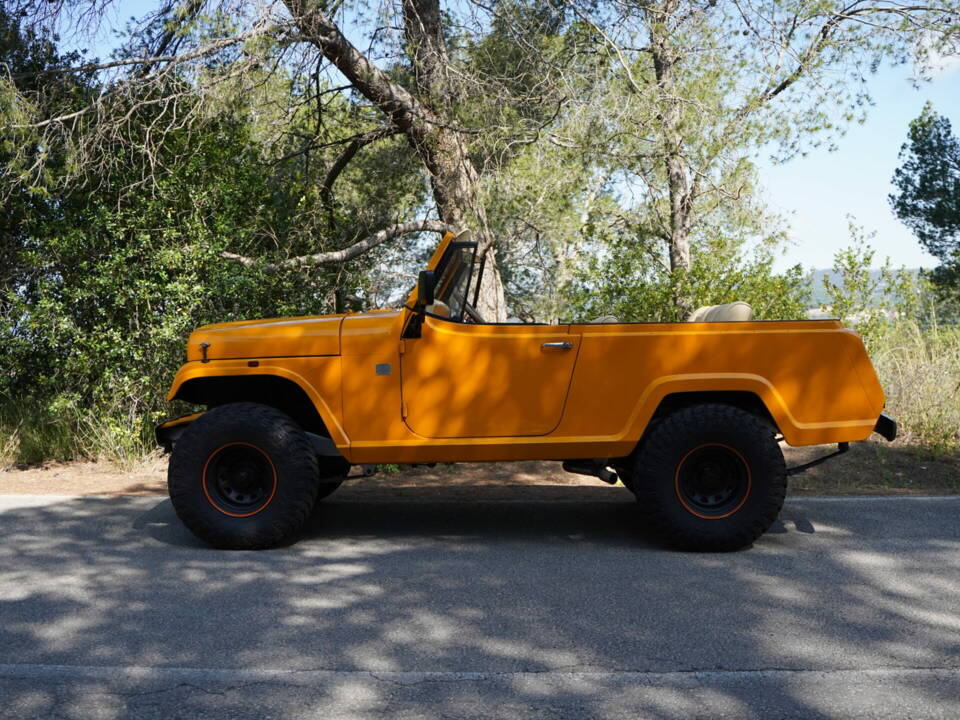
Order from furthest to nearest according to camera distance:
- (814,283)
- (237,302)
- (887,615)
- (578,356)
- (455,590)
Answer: (814,283), (237,302), (578,356), (455,590), (887,615)

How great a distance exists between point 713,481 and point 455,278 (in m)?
2.12

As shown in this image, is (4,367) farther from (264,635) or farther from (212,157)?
(264,635)

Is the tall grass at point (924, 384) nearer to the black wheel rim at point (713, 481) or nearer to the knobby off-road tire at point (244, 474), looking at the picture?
the black wheel rim at point (713, 481)

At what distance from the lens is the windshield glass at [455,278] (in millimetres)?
5918

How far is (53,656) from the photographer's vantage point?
387 cm

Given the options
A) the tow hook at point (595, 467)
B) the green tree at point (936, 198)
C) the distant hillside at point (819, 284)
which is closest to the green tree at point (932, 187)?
the green tree at point (936, 198)

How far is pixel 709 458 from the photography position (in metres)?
5.60

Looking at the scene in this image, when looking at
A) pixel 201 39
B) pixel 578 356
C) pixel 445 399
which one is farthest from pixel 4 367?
pixel 578 356

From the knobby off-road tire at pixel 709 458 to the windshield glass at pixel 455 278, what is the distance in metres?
1.53

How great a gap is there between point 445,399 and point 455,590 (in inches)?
48.0

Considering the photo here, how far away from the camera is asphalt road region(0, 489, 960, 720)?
11.2ft

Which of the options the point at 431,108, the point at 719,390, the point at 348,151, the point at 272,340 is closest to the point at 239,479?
the point at 272,340

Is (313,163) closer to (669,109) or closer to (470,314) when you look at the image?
(669,109)

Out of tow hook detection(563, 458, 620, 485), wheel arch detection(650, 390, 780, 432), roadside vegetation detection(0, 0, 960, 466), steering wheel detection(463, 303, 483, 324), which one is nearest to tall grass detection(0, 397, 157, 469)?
roadside vegetation detection(0, 0, 960, 466)
